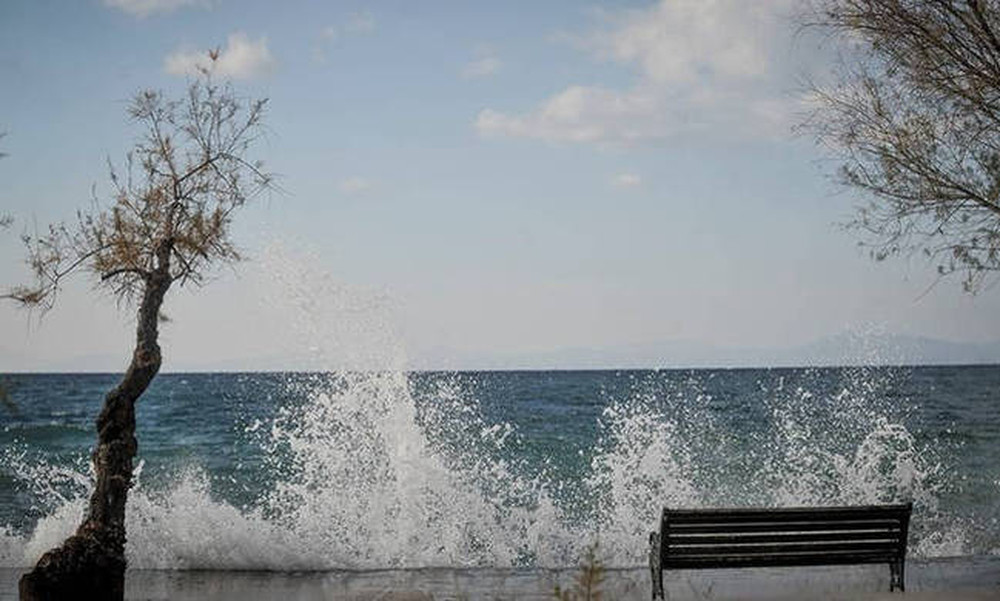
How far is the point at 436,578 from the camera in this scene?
960 cm

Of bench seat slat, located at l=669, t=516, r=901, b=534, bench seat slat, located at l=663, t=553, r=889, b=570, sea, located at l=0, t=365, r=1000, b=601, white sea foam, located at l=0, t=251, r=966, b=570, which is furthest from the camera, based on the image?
white sea foam, located at l=0, t=251, r=966, b=570

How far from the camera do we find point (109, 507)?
27.1ft

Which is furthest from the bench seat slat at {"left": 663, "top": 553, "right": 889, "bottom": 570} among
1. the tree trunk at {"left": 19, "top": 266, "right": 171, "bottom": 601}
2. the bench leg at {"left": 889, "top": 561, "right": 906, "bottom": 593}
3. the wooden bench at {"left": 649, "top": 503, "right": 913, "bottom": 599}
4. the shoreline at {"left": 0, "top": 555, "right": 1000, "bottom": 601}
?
the tree trunk at {"left": 19, "top": 266, "right": 171, "bottom": 601}

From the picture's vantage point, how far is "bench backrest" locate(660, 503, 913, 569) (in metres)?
8.28

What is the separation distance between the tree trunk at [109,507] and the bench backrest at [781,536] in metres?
4.35

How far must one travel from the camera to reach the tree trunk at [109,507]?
7926mm

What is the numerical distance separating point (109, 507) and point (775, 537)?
5.37m

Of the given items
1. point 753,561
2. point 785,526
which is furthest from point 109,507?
point 785,526

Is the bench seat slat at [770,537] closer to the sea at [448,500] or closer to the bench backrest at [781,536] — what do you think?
the bench backrest at [781,536]

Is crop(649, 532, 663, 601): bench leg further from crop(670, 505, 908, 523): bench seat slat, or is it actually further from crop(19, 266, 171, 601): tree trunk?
crop(19, 266, 171, 601): tree trunk

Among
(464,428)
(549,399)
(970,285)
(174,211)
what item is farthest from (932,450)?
(549,399)

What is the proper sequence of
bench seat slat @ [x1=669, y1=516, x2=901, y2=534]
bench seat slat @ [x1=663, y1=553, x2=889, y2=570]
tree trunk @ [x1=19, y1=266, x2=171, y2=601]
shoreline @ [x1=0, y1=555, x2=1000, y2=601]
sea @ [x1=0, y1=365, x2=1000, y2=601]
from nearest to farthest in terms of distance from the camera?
1. tree trunk @ [x1=19, y1=266, x2=171, y2=601]
2. bench seat slat @ [x1=669, y1=516, x2=901, y2=534]
3. bench seat slat @ [x1=663, y1=553, x2=889, y2=570]
4. shoreline @ [x1=0, y1=555, x2=1000, y2=601]
5. sea @ [x1=0, y1=365, x2=1000, y2=601]

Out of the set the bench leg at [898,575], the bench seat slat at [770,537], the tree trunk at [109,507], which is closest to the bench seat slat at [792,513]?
the bench seat slat at [770,537]

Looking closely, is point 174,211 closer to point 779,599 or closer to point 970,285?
point 779,599
